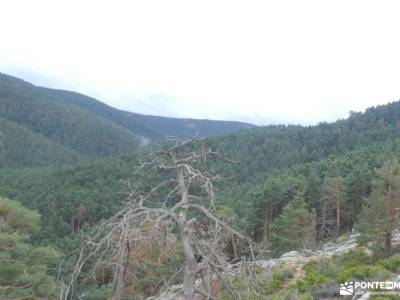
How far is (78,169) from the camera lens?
86.9 m

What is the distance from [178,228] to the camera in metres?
3.06

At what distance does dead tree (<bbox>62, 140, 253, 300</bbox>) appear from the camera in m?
2.73

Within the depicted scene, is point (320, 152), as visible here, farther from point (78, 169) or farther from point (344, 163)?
point (78, 169)

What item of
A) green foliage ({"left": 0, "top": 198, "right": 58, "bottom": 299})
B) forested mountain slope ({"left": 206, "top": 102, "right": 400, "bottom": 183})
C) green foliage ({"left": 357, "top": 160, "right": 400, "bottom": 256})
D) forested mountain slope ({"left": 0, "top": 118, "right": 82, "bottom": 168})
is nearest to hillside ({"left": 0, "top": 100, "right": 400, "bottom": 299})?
green foliage ({"left": 357, "top": 160, "right": 400, "bottom": 256})

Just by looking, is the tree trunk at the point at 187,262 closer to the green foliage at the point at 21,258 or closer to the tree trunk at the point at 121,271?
the tree trunk at the point at 121,271

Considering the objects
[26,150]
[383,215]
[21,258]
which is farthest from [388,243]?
[26,150]

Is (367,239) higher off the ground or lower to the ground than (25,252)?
higher

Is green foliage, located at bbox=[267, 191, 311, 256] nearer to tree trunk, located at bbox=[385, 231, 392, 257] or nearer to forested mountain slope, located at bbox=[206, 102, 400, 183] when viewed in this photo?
tree trunk, located at bbox=[385, 231, 392, 257]

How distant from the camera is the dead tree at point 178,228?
8.95ft

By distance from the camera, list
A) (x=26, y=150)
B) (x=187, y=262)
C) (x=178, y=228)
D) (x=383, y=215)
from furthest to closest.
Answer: (x=26, y=150) → (x=383, y=215) → (x=178, y=228) → (x=187, y=262)

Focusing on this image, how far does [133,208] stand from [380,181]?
16084 millimetres

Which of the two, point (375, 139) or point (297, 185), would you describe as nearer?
point (297, 185)

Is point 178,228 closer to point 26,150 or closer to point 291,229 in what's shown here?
point 291,229

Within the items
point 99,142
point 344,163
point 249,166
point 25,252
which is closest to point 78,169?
point 249,166
